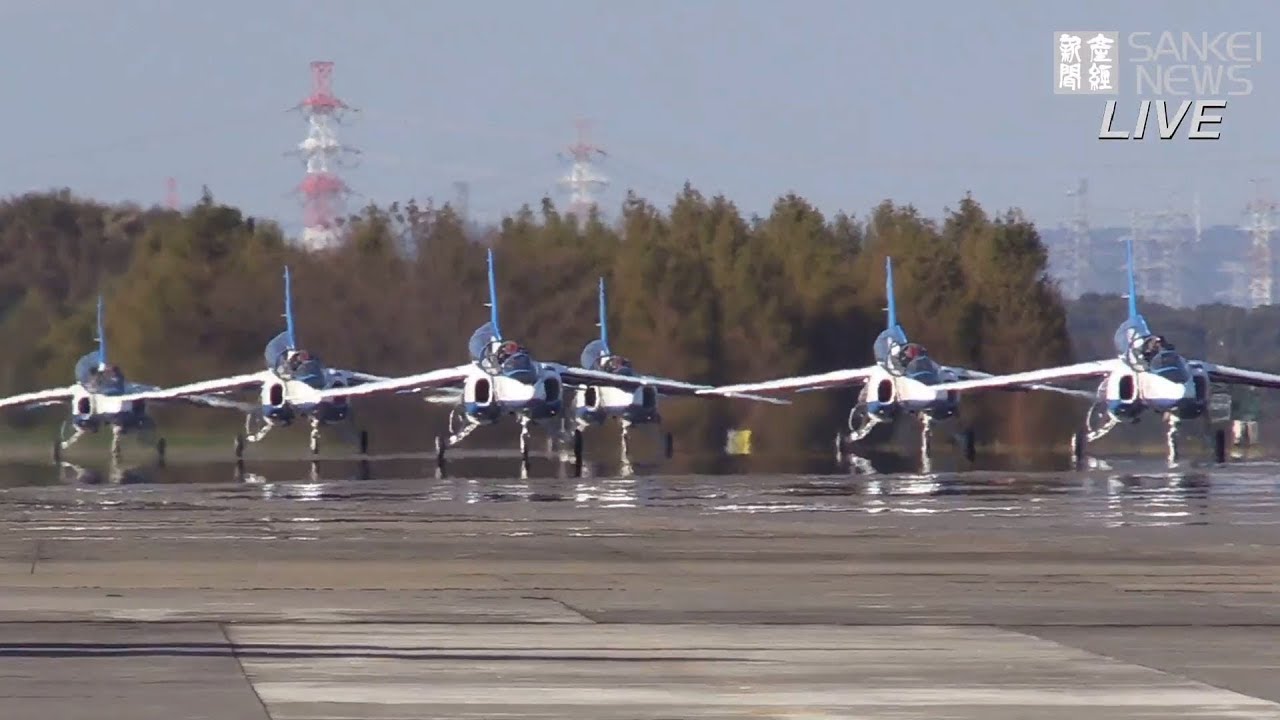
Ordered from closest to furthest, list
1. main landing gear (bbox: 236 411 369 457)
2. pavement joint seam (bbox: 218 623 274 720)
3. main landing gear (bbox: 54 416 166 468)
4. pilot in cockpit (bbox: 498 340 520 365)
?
pavement joint seam (bbox: 218 623 274 720)
pilot in cockpit (bbox: 498 340 520 365)
main landing gear (bbox: 54 416 166 468)
main landing gear (bbox: 236 411 369 457)

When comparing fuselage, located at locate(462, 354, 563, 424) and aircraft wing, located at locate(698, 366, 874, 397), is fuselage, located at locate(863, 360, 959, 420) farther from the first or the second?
fuselage, located at locate(462, 354, 563, 424)

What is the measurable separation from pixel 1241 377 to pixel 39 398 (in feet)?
99.6

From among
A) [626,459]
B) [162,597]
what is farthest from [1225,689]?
[626,459]

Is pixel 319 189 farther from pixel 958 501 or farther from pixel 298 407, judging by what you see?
pixel 958 501

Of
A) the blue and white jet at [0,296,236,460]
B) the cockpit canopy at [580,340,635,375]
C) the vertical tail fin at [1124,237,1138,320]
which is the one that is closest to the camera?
the vertical tail fin at [1124,237,1138,320]

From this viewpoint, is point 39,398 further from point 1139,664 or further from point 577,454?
point 1139,664

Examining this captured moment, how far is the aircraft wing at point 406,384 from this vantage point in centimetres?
5431

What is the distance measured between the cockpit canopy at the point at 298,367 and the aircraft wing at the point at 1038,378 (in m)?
14.9

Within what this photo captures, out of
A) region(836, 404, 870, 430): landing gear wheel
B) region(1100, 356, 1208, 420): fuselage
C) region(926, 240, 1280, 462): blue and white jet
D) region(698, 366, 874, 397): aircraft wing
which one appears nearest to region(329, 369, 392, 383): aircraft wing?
region(698, 366, 874, 397): aircraft wing

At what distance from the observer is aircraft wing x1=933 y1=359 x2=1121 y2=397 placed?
5238 centimetres

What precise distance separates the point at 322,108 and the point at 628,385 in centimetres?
4802

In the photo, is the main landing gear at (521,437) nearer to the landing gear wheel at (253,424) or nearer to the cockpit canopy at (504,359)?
the cockpit canopy at (504,359)

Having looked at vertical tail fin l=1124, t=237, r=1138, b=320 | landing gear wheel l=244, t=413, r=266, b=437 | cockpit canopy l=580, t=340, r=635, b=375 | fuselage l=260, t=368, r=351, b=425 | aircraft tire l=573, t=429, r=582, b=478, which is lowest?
aircraft tire l=573, t=429, r=582, b=478

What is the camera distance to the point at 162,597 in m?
18.5
